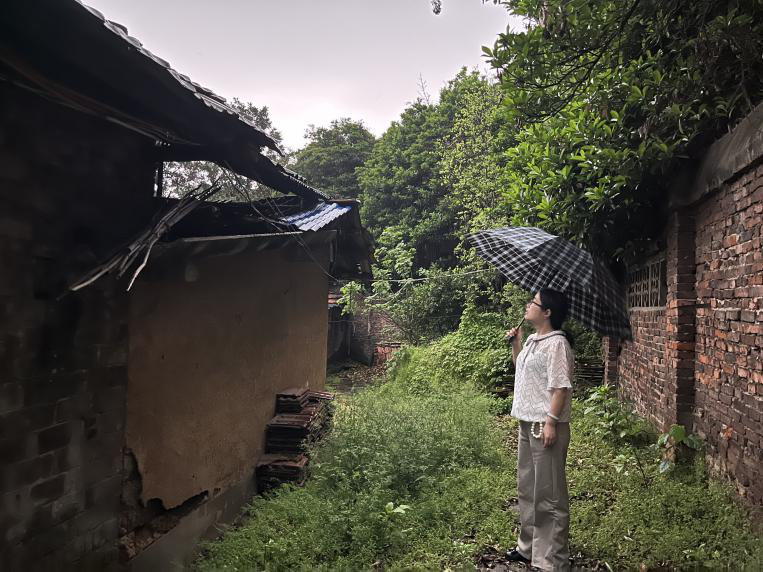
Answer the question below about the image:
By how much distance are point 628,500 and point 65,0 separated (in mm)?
4978

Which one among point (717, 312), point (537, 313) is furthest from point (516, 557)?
point (717, 312)

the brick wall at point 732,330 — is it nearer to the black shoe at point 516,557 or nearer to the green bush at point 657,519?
the green bush at point 657,519

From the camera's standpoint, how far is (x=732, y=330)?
12.4 ft

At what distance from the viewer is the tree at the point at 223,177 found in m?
4.25

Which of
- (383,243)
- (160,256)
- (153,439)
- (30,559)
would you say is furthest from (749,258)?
(383,243)

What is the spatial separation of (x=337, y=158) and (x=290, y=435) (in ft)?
60.1

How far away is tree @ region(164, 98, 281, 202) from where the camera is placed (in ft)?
13.9

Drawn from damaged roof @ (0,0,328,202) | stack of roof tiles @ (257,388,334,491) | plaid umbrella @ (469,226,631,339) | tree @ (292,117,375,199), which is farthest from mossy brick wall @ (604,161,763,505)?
tree @ (292,117,375,199)

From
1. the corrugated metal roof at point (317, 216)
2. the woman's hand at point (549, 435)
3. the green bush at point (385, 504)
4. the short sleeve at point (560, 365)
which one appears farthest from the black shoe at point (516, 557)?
the corrugated metal roof at point (317, 216)

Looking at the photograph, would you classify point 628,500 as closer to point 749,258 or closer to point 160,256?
point 749,258

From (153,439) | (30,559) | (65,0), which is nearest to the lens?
(65,0)

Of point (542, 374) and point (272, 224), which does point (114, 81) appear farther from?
point (542, 374)

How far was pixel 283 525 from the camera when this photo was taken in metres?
4.41

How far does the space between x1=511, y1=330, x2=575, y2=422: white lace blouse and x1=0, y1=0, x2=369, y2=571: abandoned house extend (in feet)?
7.84
